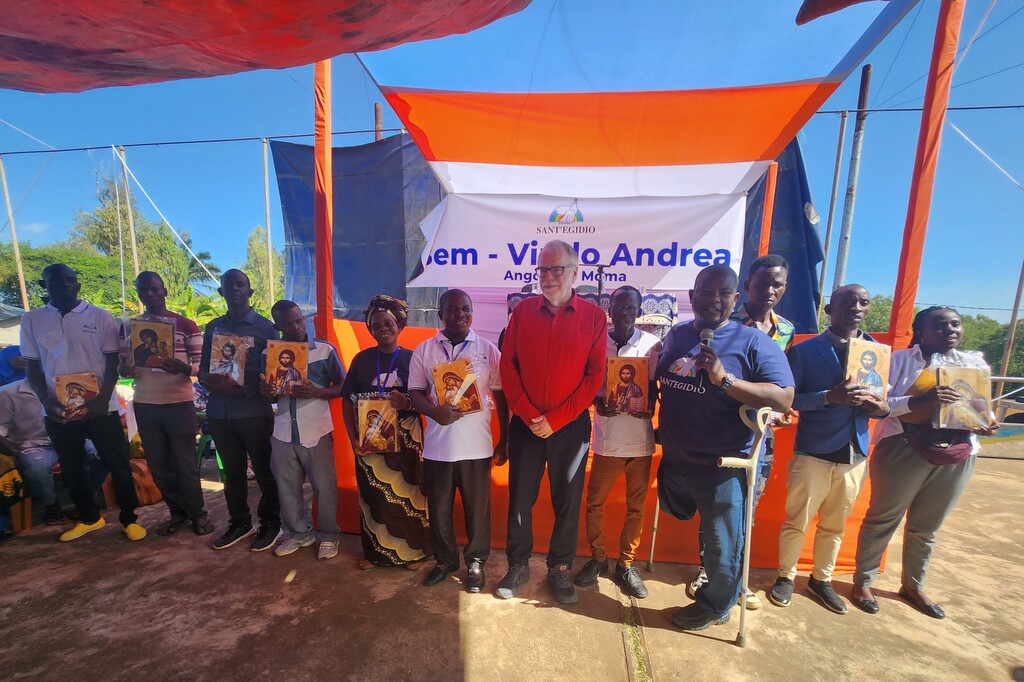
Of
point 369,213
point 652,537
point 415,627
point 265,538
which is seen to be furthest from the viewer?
point 369,213

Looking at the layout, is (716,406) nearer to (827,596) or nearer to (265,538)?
(827,596)

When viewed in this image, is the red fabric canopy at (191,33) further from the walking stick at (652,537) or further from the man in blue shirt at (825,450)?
the walking stick at (652,537)

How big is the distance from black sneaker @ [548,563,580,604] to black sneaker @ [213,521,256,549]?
2.53 metres

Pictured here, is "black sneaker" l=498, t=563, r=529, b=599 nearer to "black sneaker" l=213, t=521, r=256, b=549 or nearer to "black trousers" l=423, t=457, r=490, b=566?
"black trousers" l=423, t=457, r=490, b=566

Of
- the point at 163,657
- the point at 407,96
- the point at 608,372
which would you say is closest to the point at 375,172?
the point at 407,96

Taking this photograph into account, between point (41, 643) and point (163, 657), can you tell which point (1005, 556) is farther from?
point (41, 643)

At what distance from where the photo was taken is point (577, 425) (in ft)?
8.64

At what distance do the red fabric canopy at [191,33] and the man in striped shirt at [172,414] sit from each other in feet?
7.35

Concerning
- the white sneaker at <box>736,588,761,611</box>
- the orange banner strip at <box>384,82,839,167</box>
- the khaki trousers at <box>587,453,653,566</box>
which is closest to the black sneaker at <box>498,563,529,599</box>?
the khaki trousers at <box>587,453,653,566</box>

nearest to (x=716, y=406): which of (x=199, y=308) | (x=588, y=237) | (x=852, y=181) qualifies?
(x=588, y=237)

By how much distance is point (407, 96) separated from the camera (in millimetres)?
3639

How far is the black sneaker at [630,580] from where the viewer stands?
9.09 feet

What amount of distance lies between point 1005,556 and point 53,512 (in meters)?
8.18

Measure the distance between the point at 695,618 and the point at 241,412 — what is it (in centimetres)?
341
